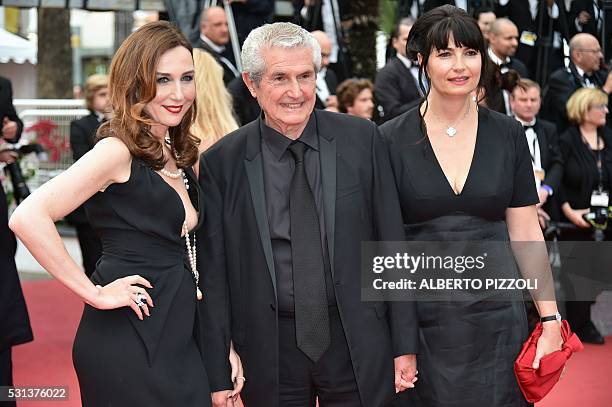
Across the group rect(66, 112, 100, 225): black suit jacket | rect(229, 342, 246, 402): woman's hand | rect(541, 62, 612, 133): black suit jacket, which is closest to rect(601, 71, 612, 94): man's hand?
rect(541, 62, 612, 133): black suit jacket

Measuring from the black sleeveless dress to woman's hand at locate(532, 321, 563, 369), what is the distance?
1240mm

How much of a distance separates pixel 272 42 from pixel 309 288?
82 centimetres

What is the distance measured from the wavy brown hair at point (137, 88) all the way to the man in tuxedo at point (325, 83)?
4.13 metres

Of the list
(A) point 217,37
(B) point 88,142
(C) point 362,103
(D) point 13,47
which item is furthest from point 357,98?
(D) point 13,47

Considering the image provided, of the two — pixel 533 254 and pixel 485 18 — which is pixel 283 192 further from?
pixel 485 18

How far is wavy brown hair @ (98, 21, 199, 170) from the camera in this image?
9.41ft

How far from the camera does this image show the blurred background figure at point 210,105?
4.54 m

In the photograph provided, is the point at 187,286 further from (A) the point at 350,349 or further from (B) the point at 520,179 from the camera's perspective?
(B) the point at 520,179

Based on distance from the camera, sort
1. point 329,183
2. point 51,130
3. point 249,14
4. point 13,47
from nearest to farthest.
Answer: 1. point 329,183
2. point 249,14
3. point 13,47
4. point 51,130

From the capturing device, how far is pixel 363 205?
3068 millimetres

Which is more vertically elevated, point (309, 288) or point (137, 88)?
point (137, 88)

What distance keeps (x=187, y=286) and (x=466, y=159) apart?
116 cm

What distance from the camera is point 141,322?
2.86 metres

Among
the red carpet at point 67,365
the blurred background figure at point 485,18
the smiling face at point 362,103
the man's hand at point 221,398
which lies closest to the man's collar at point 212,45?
the smiling face at point 362,103
